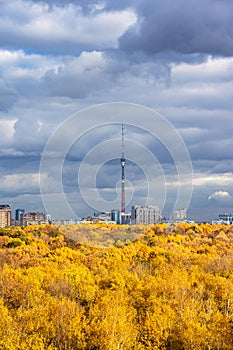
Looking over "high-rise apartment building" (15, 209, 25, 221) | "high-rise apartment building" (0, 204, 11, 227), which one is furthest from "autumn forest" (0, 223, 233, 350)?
"high-rise apartment building" (15, 209, 25, 221)

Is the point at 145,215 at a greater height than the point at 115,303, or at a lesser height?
greater

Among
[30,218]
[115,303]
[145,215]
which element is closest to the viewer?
[115,303]

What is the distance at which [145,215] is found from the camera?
113 m

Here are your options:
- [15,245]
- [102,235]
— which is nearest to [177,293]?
[15,245]

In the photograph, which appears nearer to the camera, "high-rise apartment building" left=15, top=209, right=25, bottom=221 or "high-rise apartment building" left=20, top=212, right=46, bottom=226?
"high-rise apartment building" left=20, top=212, right=46, bottom=226

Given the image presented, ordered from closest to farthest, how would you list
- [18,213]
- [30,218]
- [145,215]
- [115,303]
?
[115,303] → [145,215] → [30,218] → [18,213]

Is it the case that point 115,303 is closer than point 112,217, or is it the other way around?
point 115,303

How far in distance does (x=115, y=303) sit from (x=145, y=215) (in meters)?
81.1

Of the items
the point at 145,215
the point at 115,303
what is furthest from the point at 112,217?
the point at 115,303

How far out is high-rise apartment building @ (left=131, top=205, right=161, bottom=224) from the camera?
109500 mm

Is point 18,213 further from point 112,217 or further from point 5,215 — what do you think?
point 112,217

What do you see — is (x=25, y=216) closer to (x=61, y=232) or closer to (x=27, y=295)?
(x=61, y=232)

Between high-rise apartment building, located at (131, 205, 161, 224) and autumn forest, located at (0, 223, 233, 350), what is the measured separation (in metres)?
33.9

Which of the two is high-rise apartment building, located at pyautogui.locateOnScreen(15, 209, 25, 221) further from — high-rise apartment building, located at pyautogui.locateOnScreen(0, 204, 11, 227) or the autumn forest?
the autumn forest
